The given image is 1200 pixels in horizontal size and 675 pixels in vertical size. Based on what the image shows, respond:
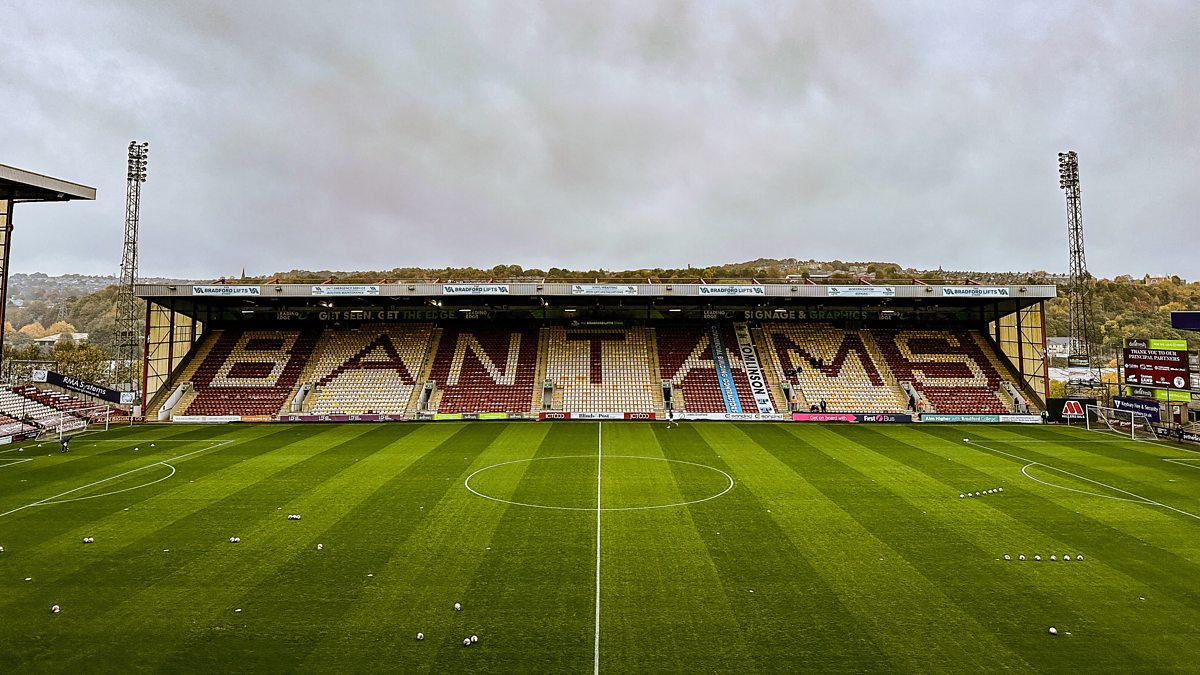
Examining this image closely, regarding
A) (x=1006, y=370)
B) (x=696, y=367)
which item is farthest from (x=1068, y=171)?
(x=696, y=367)

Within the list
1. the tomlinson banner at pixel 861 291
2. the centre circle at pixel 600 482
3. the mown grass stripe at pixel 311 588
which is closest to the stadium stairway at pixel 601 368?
the tomlinson banner at pixel 861 291

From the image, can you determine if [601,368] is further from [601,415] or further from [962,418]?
[962,418]

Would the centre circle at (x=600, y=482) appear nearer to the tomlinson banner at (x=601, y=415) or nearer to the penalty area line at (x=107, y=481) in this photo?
the penalty area line at (x=107, y=481)

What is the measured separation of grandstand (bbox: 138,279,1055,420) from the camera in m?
34.2

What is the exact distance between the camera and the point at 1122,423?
2983 cm

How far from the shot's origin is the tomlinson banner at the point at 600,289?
35156 mm

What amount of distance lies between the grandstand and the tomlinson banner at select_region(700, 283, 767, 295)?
7cm

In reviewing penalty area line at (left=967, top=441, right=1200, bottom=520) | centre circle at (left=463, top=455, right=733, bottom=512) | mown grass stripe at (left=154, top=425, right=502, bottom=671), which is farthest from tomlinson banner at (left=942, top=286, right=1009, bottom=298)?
mown grass stripe at (left=154, top=425, right=502, bottom=671)

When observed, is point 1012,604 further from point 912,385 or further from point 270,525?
point 912,385

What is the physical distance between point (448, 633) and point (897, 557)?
8193mm

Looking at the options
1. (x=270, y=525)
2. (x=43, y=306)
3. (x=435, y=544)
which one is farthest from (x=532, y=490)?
(x=43, y=306)

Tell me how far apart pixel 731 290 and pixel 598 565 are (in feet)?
88.3

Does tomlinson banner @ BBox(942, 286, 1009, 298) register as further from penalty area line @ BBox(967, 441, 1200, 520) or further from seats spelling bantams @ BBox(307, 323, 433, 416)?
seats spelling bantams @ BBox(307, 323, 433, 416)

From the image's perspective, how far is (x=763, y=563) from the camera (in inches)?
429
